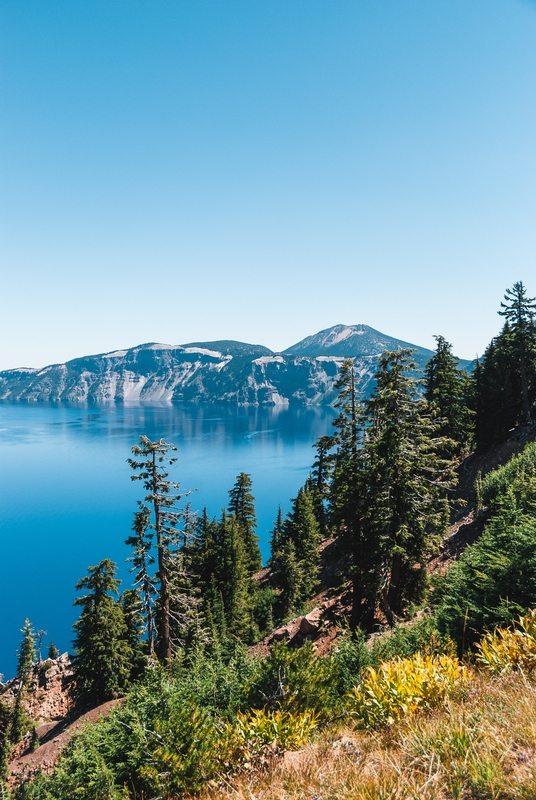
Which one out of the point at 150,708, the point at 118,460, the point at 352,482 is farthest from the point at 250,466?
the point at 150,708

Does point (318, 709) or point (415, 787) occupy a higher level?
point (415, 787)

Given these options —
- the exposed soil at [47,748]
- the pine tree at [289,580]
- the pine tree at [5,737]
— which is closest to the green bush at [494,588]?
the exposed soil at [47,748]

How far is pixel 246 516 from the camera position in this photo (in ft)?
177

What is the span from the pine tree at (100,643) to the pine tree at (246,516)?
22.5 m

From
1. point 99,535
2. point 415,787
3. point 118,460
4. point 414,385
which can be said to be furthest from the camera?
point 118,460

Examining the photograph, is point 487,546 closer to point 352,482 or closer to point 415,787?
point 352,482

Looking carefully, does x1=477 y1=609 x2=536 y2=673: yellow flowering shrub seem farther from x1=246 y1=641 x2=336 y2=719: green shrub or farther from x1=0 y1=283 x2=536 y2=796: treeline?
x1=246 y1=641 x2=336 y2=719: green shrub

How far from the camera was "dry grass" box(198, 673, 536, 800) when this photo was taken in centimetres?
325

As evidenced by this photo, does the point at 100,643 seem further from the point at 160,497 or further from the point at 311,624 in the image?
the point at 160,497

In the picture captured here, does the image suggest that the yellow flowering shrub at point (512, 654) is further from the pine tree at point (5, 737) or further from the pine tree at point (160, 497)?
the pine tree at point (5, 737)

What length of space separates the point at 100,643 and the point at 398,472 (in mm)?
23645

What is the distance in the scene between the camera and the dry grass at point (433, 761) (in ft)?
10.7

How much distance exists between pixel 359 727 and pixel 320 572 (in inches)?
1601

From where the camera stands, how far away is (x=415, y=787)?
323 cm
